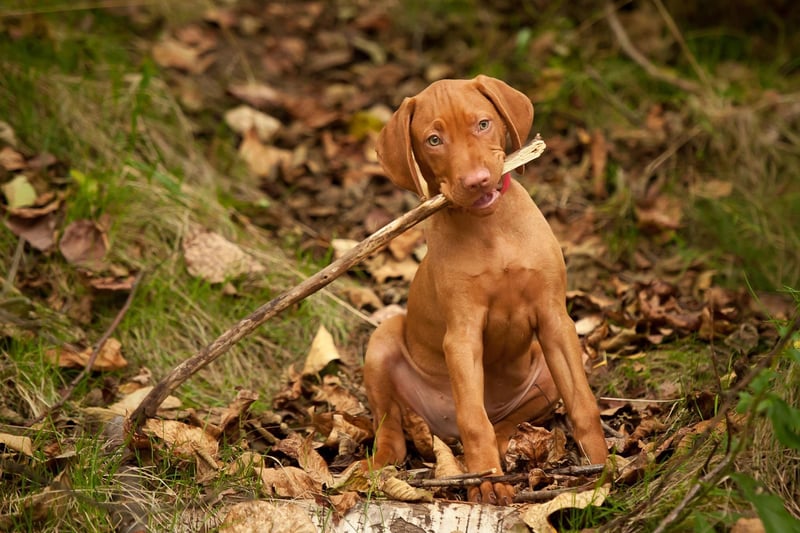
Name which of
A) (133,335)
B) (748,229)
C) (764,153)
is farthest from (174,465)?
(764,153)

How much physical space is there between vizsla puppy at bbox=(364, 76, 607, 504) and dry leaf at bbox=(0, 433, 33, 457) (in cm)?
144

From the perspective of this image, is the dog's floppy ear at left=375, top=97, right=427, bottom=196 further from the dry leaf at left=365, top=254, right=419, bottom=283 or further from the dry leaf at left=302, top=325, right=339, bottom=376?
the dry leaf at left=365, top=254, right=419, bottom=283

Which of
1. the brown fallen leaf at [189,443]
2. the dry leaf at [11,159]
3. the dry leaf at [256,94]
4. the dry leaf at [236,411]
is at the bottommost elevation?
the dry leaf at [236,411]

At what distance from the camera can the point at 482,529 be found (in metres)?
3.79

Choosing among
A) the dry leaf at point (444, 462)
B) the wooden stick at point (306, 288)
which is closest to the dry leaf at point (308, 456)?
the dry leaf at point (444, 462)

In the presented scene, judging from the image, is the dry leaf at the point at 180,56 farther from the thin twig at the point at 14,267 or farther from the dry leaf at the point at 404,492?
the dry leaf at the point at 404,492

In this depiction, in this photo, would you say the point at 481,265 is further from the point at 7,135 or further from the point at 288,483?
the point at 7,135

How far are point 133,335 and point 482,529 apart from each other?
2.57 metres

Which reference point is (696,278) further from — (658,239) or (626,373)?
(626,373)

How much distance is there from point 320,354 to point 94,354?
1146 mm

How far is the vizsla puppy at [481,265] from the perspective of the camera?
4.05 m

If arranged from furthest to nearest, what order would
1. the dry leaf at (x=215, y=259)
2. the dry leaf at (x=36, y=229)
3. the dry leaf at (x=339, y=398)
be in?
the dry leaf at (x=215, y=259)
the dry leaf at (x=36, y=229)
the dry leaf at (x=339, y=398)

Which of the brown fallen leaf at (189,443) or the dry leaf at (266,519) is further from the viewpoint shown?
the brown fallen leaf at (189,443)

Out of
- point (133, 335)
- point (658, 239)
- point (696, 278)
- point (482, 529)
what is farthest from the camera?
point (658, 239)
